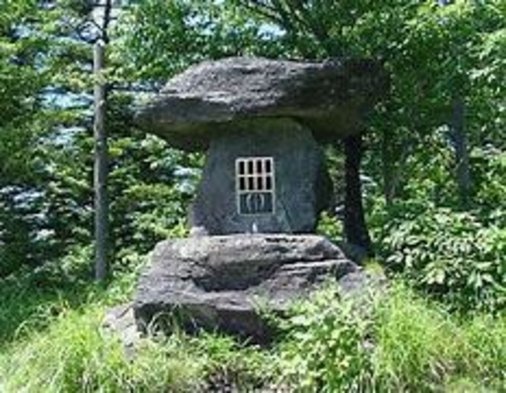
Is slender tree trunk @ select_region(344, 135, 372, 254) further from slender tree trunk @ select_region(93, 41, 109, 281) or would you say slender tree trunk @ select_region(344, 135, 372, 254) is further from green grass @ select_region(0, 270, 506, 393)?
slender tree trunk @ select_region(93, 41, 109, 281)

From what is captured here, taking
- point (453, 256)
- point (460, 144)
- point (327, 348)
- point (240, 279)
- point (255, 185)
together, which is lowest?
point (327, 348)

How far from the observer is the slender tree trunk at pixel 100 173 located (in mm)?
9844

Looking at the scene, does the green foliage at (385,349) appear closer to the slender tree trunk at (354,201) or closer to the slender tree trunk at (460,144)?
the slender tree trunk at (354,201)

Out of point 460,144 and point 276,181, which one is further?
point 460,144

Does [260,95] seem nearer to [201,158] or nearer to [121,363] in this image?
[121,363]

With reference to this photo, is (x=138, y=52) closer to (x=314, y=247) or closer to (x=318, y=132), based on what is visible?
(x=318, y=132)

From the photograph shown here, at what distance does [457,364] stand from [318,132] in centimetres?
281

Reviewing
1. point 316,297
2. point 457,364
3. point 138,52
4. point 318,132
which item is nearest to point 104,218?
point 138,52

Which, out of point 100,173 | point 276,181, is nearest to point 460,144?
point 276,181

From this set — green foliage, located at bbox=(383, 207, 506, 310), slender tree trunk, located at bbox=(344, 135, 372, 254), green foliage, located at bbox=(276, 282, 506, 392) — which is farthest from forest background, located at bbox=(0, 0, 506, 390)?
green foliage, located at bbox=(276, 282, 506, 392)

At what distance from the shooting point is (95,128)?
10.4 meters

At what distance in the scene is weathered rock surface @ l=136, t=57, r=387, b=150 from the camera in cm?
669

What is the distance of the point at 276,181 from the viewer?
6906 millimetres

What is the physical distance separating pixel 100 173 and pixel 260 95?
161 inches
